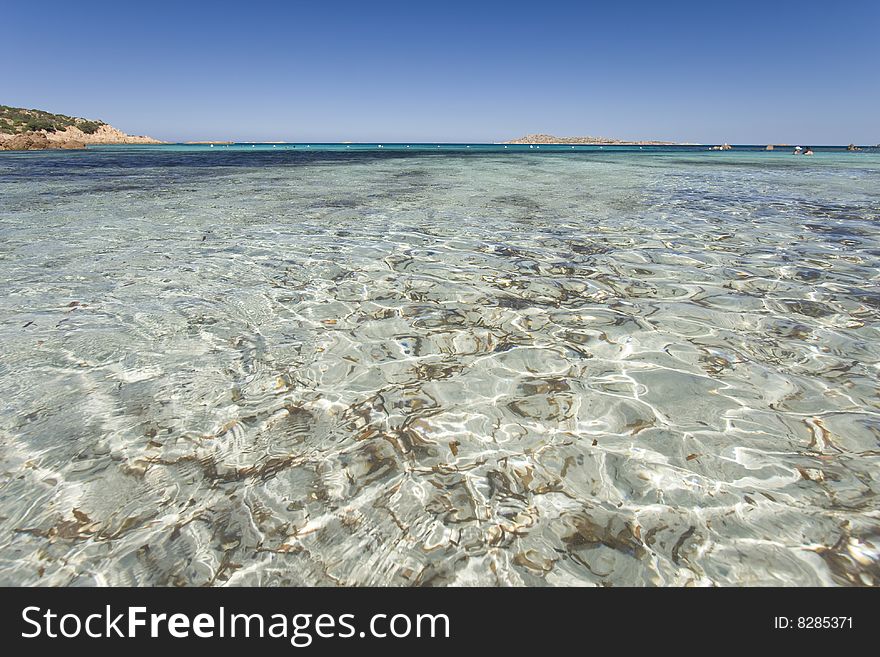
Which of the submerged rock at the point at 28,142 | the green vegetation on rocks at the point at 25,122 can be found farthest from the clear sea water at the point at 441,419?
the green vegetation on rocks at the point at 25,122

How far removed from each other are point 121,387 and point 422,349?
8.17ft

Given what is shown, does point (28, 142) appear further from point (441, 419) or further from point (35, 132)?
point (441, 419)

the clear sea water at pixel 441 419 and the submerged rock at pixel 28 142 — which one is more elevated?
the submerged rock at pixel 28 142

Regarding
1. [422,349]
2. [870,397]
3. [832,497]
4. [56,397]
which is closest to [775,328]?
[870,397]

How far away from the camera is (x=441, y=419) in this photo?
3066mm

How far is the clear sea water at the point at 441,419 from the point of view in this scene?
2.08 metres

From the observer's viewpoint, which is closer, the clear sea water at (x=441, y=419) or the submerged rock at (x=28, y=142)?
the clear sea water at (x=441, y=419)

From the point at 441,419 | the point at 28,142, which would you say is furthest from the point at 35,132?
the point at 441,419

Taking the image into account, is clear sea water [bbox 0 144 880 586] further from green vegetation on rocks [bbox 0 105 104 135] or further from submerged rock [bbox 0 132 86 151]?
green vegetation on rocks [bbox 0 105 104 135]

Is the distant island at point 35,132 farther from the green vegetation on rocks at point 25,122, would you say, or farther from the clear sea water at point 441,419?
the clear sea water at point 441,419

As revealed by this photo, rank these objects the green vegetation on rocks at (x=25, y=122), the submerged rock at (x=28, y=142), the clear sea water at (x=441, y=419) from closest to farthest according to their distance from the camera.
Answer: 1. the clear sea water at (x=441, y=419)
2. the submerged rock at (x=28, y=142)
3. the green vegetation on rocks at (x=25, y=122)

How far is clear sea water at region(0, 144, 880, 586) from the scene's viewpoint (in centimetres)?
208

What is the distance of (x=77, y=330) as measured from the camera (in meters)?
4.34

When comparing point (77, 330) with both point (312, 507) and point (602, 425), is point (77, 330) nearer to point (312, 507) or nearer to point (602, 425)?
point (312, 507)
